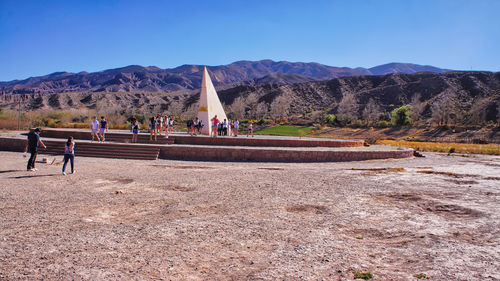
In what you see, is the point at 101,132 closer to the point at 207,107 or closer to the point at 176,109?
the point at 207,107

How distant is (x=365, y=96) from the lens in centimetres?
7281

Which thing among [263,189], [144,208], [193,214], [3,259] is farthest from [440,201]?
[3,259]

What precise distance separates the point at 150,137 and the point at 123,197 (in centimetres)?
1184

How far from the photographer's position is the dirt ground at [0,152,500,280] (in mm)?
4375

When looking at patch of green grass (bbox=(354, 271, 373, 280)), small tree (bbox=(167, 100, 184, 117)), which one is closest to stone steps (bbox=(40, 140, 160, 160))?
Answer: patch of green grass (bbox=(354, 271, 373, 280))

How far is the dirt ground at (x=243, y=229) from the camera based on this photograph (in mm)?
4375

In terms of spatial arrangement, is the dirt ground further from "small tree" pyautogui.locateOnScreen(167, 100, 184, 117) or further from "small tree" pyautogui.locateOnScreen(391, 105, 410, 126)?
"small tree" pyautogui.locateOnScreen(167, 100, 184, 117)

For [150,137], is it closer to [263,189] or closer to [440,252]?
[263,189]

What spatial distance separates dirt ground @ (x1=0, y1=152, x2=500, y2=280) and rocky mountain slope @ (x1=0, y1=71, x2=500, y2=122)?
145 feet

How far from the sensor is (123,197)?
8062mm

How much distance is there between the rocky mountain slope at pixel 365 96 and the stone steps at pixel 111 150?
141ft

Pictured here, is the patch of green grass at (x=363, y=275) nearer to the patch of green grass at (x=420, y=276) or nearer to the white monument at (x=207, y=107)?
the patch of green grass at (x=420, y=276)

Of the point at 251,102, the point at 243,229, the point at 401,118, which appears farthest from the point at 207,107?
the point at 251,102

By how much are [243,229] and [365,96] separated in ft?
236
